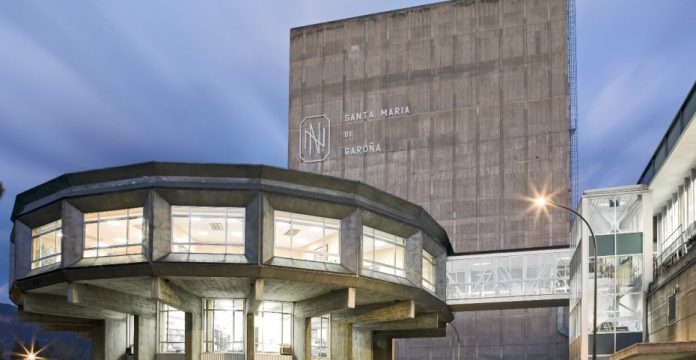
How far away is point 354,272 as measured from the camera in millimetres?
40281

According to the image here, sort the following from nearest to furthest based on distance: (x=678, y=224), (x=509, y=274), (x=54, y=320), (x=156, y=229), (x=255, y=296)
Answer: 1. (x=156, y=229)
2. (x=255, y=296)
3. (x=678, y=224)
4. (x=54, y=320)
5. (x=509, y=274)

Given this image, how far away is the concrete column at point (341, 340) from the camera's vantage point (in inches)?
1914

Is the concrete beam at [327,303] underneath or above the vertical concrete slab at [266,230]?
underneath

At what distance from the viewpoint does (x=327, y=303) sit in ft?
140

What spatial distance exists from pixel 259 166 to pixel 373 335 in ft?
78.0

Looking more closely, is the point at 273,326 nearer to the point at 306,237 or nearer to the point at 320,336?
the point at 320,336

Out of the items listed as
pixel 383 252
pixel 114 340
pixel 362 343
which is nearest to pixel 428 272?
pixel 383 252

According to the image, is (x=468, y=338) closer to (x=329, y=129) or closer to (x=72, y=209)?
(x=329, y=129)

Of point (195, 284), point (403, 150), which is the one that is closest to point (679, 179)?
point (195, 284)

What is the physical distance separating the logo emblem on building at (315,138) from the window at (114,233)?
51.0 m

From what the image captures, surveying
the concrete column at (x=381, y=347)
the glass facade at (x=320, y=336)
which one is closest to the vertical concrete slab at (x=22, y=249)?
the glass facade at (x=320, y=336)

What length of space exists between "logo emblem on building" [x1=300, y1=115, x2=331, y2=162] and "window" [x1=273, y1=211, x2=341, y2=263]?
48.2 m

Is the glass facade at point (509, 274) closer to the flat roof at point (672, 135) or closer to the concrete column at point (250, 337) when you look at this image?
the flat roof at point (672, 135)

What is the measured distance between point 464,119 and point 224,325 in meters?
44.9
